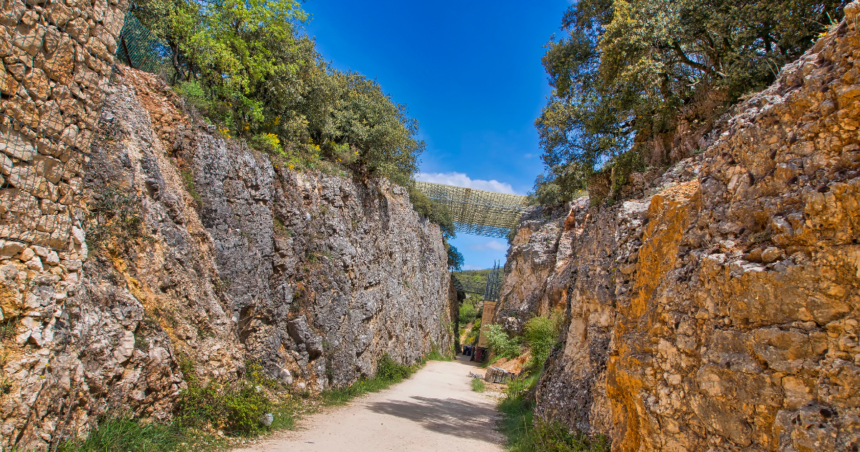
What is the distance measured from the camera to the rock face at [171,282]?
12.5 ft

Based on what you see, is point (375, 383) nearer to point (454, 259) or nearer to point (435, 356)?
point (435, 356)

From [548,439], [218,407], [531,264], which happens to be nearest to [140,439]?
[218,407]

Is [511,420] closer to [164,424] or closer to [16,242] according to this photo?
[164,424]

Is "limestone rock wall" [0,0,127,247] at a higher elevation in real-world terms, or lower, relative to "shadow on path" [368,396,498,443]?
higher

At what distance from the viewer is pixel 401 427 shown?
8789 millimetres

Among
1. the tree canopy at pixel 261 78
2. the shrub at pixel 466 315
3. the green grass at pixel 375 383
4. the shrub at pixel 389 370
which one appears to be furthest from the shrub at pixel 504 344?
the shrub at pixel 466 315

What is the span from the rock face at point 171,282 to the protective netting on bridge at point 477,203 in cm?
1879

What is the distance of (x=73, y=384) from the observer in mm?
4211

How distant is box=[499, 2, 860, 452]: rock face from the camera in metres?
2.82

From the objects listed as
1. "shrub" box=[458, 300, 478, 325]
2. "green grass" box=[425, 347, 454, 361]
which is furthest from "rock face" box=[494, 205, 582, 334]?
"shrub" box=[458, 300, 478, 325]

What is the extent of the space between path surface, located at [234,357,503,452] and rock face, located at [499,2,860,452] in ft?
12.7

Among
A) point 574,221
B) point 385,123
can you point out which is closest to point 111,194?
point 385,123

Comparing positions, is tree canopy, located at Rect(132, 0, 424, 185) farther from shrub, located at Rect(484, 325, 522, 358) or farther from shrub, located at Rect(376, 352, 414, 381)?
shrub, located at Rect(484, 325, 522, 358)

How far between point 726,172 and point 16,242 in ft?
20.7
